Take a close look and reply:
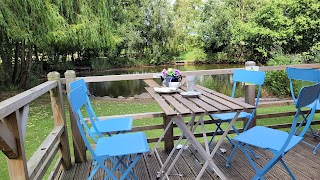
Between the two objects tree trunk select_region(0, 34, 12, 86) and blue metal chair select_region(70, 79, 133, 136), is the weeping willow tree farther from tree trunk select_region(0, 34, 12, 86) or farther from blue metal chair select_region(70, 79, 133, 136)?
blue metal chair select_region(70, 79, 133, 136)

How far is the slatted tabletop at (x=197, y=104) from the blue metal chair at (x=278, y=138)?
276 millimetres

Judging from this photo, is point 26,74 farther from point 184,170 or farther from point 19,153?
point 19,153

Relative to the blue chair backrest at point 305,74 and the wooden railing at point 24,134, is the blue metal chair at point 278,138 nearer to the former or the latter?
the blue chair backrest at point 305,74

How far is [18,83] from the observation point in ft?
32.3

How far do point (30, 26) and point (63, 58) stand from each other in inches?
441

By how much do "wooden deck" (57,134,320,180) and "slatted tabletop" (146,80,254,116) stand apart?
712 mm

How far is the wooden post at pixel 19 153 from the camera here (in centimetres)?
138

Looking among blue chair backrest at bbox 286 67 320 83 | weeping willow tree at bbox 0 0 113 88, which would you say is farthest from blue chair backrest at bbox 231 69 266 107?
weeping willow tree at bbox 0 0 113 88

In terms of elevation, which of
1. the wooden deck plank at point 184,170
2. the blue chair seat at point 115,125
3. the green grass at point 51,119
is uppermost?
the blue chair seat at point 115,125

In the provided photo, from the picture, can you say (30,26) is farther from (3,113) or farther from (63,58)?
(63,58)

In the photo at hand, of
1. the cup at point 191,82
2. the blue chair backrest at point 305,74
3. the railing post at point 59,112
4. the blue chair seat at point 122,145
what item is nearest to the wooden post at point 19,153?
the blue chair seat at point 122,145

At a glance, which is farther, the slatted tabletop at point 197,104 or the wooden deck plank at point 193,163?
the wooden deck plank at point 193,163

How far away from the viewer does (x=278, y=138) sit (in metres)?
1.99

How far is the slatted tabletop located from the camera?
1.69 metres
